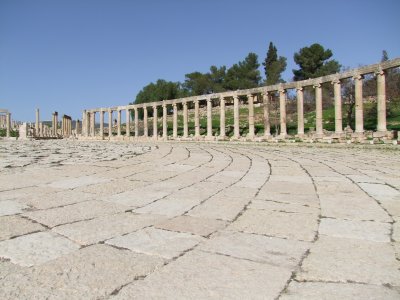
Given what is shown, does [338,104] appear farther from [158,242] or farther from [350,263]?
[158,242]

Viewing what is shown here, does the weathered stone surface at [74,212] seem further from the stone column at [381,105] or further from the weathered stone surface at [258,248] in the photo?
the stone column at [381,105]

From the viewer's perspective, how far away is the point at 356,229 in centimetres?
321

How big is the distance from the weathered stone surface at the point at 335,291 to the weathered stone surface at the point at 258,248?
28 cm

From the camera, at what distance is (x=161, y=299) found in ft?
6.08

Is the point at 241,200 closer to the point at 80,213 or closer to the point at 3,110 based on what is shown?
the point at 80,213

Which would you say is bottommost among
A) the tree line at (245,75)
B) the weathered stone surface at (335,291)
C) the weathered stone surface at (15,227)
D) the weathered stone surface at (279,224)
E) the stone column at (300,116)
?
the weathered stone surface at (335,291)

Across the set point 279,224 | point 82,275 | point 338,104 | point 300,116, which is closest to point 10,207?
point 82,275

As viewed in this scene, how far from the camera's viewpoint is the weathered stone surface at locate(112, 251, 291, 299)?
6.26 ft

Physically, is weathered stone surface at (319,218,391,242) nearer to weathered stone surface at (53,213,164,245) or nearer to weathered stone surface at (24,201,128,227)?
weathered stone surface at (53,213,164,245)

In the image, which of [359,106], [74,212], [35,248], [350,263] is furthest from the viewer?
[359,106]

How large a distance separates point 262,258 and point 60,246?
159 centimetres

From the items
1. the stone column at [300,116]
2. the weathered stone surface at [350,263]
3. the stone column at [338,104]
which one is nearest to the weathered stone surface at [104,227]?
the weathered stone surface at [350,263]

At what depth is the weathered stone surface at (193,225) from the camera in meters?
3.13

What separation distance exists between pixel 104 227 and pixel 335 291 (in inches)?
83.4
